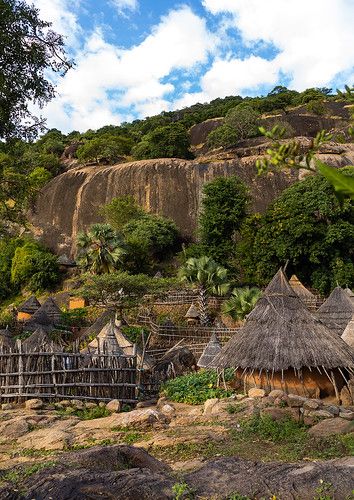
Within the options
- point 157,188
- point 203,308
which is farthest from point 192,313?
point 157,188

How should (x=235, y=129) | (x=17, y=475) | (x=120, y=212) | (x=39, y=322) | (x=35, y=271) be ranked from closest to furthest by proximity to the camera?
(x=17, y=475) → (x=39, y=322) → (x=35, y=271) → (x=120, y=212) → (x=235, y=129)

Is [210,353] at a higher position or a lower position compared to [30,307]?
lower

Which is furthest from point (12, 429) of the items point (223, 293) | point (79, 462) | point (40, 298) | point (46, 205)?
point (46, 205)

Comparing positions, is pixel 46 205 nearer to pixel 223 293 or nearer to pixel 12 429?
pixel 223 293

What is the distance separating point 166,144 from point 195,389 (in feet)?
116

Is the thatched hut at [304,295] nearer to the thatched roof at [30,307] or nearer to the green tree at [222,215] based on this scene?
the green tree at [222,215]

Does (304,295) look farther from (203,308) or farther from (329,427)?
(329,427)

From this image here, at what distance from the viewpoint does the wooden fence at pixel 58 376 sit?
10.4m

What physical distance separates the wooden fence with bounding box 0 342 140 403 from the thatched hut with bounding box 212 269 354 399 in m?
2.63

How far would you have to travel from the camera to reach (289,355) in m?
11.4

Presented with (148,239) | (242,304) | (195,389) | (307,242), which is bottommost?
(195,389)

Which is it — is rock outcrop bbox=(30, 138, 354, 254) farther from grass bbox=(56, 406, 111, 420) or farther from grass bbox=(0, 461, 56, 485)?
grass bbox=(0, 461, 56, 485)

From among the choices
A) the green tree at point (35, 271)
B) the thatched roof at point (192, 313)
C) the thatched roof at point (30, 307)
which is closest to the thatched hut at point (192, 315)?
the thatched roof at point (192, 313)

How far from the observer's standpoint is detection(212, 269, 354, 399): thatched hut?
11.2m
